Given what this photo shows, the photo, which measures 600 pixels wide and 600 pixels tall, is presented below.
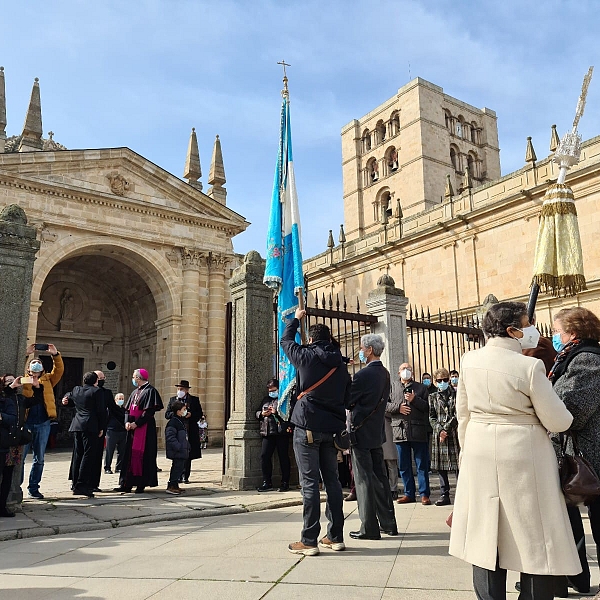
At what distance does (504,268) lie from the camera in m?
20.4

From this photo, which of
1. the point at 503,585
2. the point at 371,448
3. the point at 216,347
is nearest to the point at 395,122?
the point at 216,347

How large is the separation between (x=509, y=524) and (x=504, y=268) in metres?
19.1

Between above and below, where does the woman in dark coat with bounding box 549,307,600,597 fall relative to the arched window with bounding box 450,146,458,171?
below

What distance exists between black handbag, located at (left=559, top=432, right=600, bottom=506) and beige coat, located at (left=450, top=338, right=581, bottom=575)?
0.42 feet

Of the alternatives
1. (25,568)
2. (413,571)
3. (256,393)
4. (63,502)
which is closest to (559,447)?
(413,571)

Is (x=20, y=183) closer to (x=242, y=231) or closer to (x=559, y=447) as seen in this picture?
(x=242, y=231)

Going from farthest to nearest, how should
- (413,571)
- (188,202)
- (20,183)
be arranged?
(188,202)
(20,183)
(413,571)

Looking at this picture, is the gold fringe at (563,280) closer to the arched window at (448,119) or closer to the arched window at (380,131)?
the arched window at (448,119)

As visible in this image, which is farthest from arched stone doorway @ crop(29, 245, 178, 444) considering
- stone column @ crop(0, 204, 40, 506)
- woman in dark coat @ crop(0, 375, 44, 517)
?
woman in dark coat @ crop(0, 375, 44, 517)

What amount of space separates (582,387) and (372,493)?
221 centimetres

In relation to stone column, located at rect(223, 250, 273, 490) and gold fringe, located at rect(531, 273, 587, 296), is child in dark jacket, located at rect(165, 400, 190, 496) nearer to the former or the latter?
stone column, located at rect(223, 250, 273, 490)

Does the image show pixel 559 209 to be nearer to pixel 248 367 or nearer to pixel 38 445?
pixel 248 367

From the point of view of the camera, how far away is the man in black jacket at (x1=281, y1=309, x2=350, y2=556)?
436cm

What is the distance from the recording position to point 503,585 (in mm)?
2725
